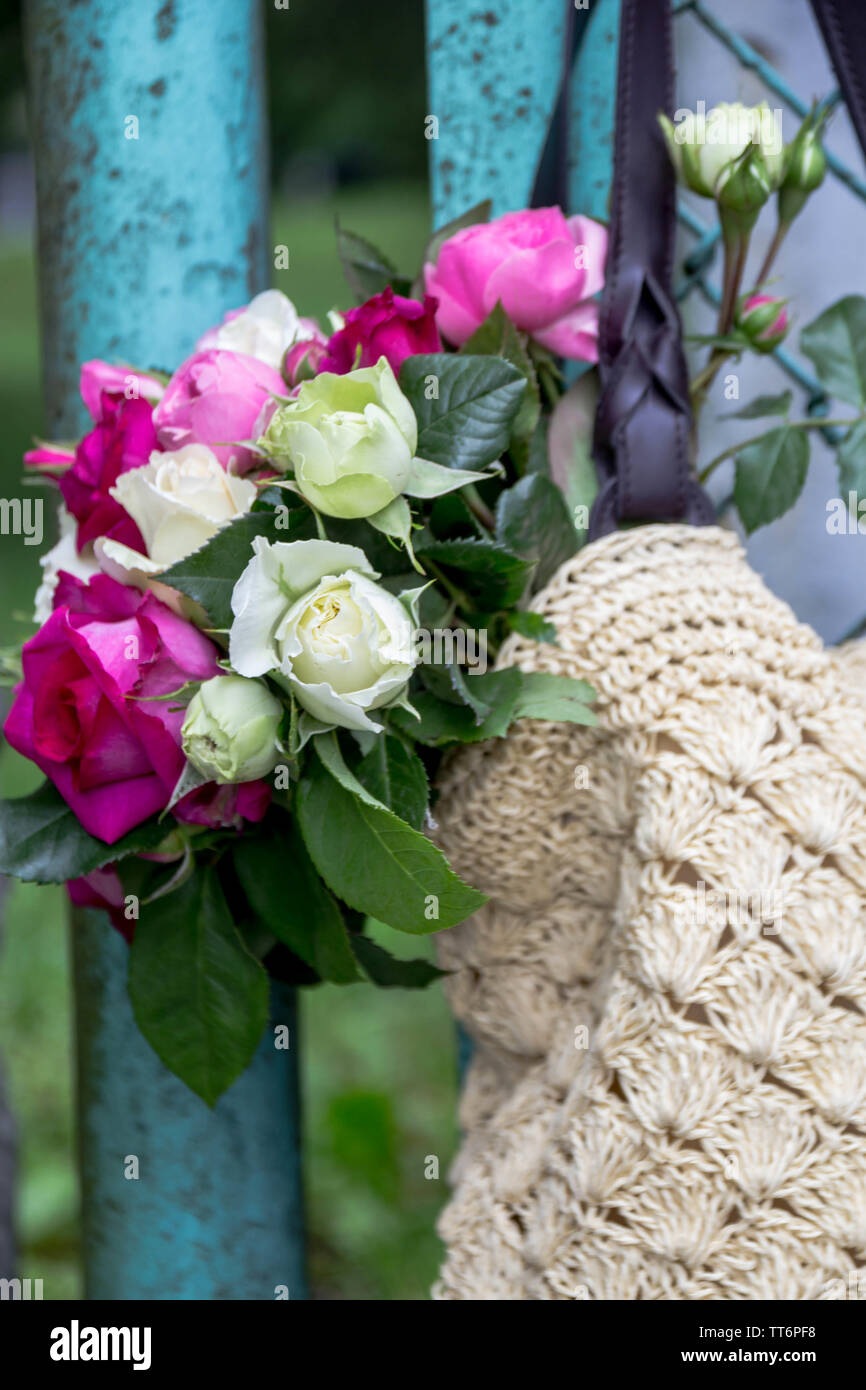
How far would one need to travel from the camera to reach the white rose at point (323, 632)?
42cm

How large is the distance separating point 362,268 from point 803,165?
0.23m

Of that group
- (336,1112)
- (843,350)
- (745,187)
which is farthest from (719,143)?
(336,1112)

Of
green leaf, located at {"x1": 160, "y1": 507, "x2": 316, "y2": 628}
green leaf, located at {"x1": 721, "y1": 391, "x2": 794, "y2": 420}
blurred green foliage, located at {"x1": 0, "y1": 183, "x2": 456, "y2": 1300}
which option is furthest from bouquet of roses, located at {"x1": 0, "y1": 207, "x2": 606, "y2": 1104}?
blurred green foliage, located at {"x1": 0, "y1": 183, "x2": 456, "y2": 1300}

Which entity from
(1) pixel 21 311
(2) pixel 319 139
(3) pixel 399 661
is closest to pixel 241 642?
(3) pixel 399 661

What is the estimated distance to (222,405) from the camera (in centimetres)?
50

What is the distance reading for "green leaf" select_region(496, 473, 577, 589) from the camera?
0.52 metres

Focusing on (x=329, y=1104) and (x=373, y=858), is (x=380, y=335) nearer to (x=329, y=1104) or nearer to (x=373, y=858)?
(x=373, y=858)

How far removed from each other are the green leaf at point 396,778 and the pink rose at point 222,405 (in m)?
0.15

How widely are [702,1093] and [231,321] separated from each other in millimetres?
425

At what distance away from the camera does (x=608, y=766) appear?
1.73ft

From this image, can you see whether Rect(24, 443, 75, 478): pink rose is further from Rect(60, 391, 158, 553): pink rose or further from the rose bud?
the rose bud
